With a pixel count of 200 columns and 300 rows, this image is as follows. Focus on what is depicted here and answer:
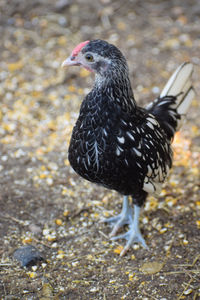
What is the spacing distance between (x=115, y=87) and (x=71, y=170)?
1.55 metres

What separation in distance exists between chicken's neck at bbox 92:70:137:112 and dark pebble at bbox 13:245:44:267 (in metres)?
1.35

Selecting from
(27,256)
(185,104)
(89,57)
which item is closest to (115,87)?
(89,57)

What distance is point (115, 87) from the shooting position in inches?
111

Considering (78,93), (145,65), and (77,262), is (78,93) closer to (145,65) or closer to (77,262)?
(145,65)

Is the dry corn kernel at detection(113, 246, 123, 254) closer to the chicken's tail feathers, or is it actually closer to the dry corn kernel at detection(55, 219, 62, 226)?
the dry corn kernel at detection(55, 219, 62, 226)

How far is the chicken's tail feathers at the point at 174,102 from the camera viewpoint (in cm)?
360

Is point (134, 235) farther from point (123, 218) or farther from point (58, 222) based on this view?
point (58, 222)

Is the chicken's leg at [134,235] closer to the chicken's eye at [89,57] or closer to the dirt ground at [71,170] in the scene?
the dirt ground at [71,170]

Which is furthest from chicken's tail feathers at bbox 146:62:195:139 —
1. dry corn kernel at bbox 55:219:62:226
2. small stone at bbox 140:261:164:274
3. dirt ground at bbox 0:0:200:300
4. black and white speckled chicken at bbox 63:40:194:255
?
dry corn kernel at bbox 55:219:62:226

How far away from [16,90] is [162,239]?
2.73 metres

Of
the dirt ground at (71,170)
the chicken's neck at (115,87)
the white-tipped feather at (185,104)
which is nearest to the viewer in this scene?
the chicken's neck at (115,87)

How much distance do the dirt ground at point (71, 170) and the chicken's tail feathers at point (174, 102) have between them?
2.31ft

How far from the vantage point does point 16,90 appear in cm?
511

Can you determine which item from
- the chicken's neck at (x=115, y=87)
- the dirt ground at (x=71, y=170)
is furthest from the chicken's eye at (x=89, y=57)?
the dirt ground at (x=71, y=170)
